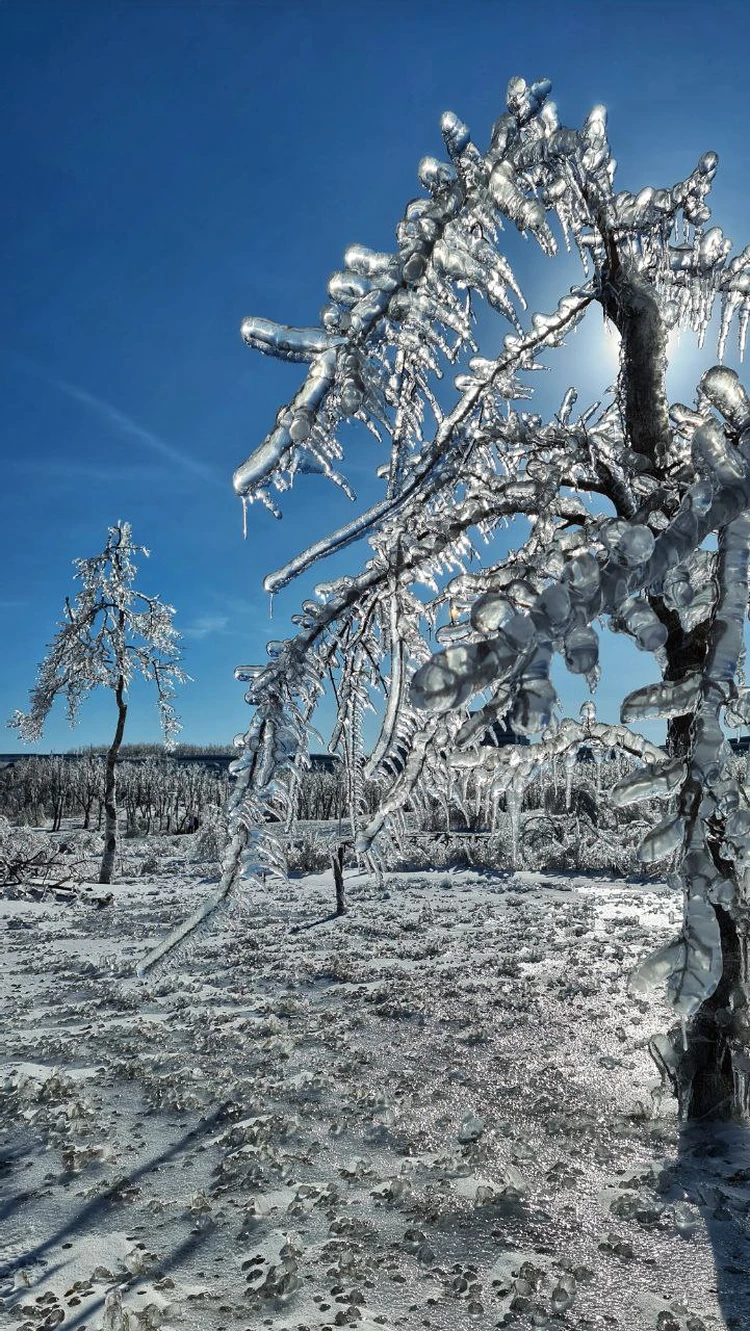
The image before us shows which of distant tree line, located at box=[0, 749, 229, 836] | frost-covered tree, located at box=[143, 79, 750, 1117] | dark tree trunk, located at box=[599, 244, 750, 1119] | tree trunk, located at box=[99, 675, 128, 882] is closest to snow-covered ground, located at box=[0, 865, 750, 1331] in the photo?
dark tree trunk, located at box=[599, 244, 750, 1119]

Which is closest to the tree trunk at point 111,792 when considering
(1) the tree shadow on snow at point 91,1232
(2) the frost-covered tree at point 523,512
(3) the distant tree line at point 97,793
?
(1) the tree shadow on snow at point 91,1232

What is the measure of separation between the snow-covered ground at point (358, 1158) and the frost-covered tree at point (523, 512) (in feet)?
3.67

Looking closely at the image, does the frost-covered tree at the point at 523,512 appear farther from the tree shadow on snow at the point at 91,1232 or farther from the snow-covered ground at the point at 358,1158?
the tree shadow on snow at the point at 91,1232

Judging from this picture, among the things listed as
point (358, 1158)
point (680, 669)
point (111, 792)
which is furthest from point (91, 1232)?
point (111, 792)

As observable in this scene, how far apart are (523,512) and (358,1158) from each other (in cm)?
375

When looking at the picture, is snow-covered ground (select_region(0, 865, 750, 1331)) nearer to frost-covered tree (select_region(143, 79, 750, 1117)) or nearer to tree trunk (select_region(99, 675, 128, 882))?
frost-covered tree (select_region(143, 79, 750, 1117))

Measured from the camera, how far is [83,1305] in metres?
2.87

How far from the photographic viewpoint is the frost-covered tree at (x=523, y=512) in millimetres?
971

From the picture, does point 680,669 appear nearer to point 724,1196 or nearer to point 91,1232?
point 724,1196

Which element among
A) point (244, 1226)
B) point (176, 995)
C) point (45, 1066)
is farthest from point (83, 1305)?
point (176, 995)

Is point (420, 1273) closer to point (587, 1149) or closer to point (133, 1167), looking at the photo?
point (587, 1149)

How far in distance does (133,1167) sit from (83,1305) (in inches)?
49.0

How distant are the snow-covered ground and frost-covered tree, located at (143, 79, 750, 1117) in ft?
3.67

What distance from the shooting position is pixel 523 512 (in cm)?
402
